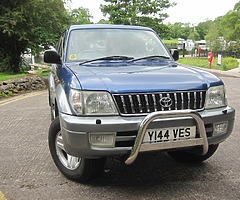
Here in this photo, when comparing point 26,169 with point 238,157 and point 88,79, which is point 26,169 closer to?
point 88,79

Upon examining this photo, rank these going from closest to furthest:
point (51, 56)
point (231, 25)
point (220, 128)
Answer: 1. point (220, 128)
2. point (51, 56)
3. point (231, 25)

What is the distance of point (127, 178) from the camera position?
11.8ft

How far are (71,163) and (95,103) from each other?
974 millimetres

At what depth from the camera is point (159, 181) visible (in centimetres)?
351

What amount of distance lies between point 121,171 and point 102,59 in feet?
4.62

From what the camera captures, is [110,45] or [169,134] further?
[110,45]

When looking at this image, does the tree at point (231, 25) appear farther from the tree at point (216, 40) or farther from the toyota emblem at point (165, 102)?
the toyota emblem at point (165, 102)

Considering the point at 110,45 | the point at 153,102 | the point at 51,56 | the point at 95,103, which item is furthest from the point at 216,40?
the point at 95,103

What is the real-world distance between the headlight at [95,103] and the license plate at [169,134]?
0.38 m

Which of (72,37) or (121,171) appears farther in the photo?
(72,37)

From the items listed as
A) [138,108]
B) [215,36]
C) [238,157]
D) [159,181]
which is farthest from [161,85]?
[215,36]

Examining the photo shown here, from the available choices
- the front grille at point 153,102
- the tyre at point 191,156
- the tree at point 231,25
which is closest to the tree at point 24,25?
the tyre at point 191,156

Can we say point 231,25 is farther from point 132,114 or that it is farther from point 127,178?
point 132,114

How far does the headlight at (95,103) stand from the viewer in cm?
296
